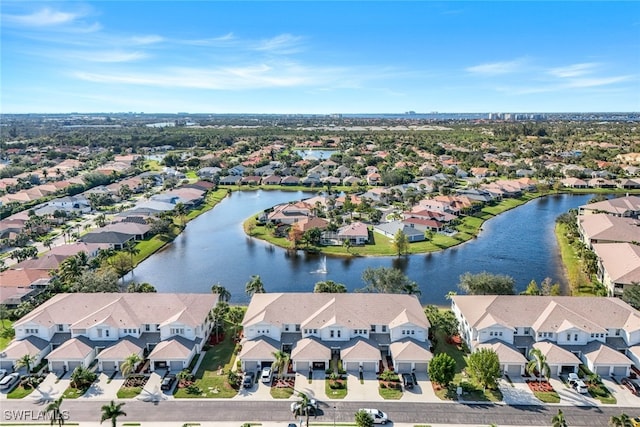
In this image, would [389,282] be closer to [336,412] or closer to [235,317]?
[235,317]

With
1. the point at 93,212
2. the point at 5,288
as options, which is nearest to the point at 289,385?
the point at 5,288

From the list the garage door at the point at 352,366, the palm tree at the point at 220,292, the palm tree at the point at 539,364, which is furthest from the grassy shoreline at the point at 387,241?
the palm tree at the point at 539,364

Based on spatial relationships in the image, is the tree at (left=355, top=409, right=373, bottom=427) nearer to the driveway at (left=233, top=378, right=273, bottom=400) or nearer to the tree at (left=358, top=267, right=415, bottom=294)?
the driveway at (left=233, top=378, right=273, bottom=400)

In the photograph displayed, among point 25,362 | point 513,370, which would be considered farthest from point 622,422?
point 25,362

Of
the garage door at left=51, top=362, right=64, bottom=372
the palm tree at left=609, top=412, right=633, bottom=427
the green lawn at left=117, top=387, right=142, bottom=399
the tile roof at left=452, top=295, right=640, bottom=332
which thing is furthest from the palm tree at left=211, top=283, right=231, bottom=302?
the palm tree at left=609, top=412, right=633, bottom=427

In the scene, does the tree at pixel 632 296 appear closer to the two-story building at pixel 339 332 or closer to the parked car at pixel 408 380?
the two-story building at pixel 339 332

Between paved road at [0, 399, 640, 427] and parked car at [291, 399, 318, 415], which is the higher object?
parked car at [291, 399, 318, 415]
